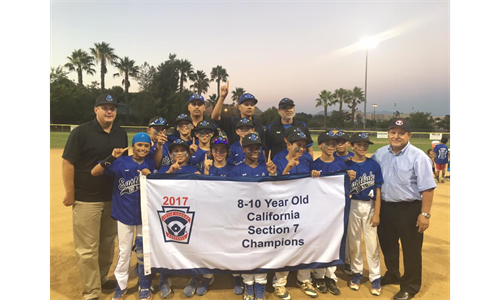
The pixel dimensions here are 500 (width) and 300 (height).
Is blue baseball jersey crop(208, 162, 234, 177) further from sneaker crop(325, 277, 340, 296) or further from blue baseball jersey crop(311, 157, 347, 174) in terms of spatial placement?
sneaker crop(325, 277, 340, 296)

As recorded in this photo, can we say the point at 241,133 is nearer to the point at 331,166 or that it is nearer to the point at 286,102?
the point at 286,102

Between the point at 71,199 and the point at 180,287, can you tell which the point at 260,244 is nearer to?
the point at 180,287

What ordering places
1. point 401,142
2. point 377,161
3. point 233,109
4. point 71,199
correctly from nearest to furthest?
point 71,199, point 401,142, point 377,161, point 233,109

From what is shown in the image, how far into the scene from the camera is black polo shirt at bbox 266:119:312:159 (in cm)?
511

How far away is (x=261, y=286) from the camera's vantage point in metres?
4.10

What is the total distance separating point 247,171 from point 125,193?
1858 mm

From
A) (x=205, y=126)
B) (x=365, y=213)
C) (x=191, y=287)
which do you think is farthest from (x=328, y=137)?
(x=191, y=287)

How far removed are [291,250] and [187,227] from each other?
1641mm

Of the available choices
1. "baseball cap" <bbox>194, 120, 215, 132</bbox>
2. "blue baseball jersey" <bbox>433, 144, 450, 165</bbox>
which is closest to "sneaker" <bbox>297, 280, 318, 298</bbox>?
"baseball cap" <bbox>194, 120, 215, 132</bbox>

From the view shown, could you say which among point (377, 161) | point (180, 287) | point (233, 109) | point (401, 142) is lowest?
point (180, 287)

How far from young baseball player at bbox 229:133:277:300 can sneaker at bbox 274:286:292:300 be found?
23 cm

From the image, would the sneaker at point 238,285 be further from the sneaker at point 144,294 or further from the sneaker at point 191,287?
the sneaker at point 144,294

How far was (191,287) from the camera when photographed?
4.30m

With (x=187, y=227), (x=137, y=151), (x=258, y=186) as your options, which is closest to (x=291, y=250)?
(x=258, y=186)
